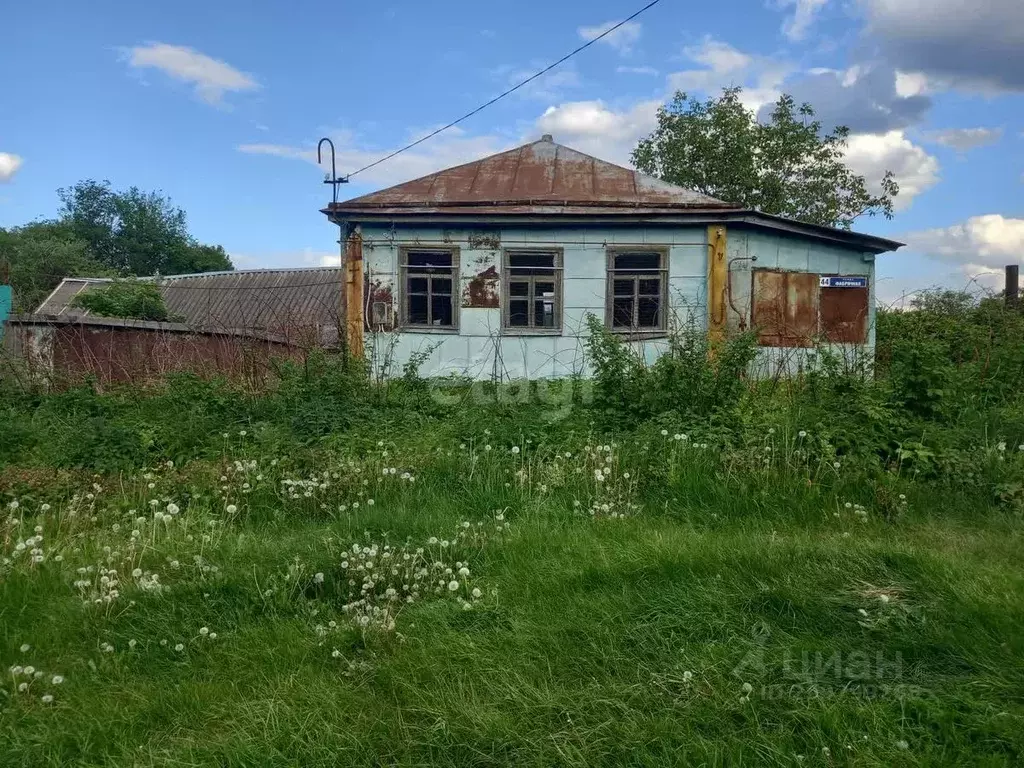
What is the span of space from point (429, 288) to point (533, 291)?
1716 millimetres

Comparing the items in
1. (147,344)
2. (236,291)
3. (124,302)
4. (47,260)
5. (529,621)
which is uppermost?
(47,260)

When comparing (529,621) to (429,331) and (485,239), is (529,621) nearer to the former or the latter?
(429,331)

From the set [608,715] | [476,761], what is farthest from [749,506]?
[476,761]

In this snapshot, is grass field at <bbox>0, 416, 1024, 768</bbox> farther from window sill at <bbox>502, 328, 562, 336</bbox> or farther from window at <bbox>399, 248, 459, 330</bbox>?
window at <bbox>399, 248, 459, 330</bbox>

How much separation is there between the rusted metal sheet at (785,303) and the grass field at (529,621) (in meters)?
6.73

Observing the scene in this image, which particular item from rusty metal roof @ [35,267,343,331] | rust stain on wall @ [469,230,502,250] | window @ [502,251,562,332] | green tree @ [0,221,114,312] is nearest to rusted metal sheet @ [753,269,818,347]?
window @ [502,251,562,332]

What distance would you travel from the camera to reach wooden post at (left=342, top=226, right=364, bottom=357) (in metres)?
11.0

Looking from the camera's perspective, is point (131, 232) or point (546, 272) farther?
point (131, 232)

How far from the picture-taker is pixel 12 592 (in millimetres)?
3203

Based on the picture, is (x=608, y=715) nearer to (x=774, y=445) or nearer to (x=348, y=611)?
(x=348, y=611)

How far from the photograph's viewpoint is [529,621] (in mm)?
2781

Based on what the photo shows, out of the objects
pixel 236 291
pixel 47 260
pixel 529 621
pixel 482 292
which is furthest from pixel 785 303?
pixel 47 260

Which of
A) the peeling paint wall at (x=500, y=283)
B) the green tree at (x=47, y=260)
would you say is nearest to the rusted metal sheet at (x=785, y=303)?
the peeling paint wall at (x=500, y=283)

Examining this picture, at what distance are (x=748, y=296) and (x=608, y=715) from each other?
9751mm
